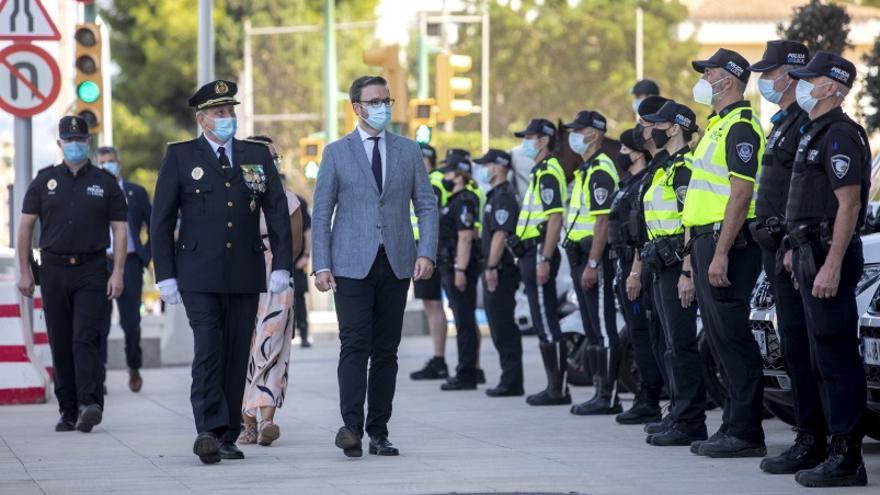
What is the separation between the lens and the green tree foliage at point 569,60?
71.8 metres

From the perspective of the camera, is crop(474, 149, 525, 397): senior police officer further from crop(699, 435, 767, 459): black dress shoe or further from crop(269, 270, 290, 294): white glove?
crop(699, 435, 767, 459): black dress shoe

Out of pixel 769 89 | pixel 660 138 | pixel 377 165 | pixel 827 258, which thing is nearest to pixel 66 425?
pixel 377 165

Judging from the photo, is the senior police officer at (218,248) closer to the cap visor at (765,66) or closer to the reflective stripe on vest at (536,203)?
the cap visor at (765,66)

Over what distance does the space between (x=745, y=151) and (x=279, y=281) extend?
2622 millimetres

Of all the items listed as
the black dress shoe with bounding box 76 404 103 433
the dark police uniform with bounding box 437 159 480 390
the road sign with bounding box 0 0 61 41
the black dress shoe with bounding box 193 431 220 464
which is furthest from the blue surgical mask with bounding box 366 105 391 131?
the dark police uniform with bounding box 437 159 480 390

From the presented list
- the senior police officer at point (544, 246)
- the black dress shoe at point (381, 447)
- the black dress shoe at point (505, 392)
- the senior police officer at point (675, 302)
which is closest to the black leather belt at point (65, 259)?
the black dress shoe at point (381, 447)

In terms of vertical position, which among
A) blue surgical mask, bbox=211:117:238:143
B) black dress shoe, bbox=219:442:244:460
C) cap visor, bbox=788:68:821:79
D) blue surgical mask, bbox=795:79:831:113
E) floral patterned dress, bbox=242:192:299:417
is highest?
cap visor, bbox=788:68:821:79

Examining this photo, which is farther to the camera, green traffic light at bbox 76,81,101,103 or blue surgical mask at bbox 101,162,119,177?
green traffic light at bbox 76,81,101,103

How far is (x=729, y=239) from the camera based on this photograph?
9883 mm

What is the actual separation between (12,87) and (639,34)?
54.3m

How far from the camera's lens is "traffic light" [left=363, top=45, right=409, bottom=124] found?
24.5 m

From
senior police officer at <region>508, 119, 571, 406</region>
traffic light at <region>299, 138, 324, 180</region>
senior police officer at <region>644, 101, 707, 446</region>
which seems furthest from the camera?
traffic light at <region>299, 138, 324, 180</region>

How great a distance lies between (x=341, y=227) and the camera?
35.0 ft

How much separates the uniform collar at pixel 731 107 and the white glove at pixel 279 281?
2525mm
